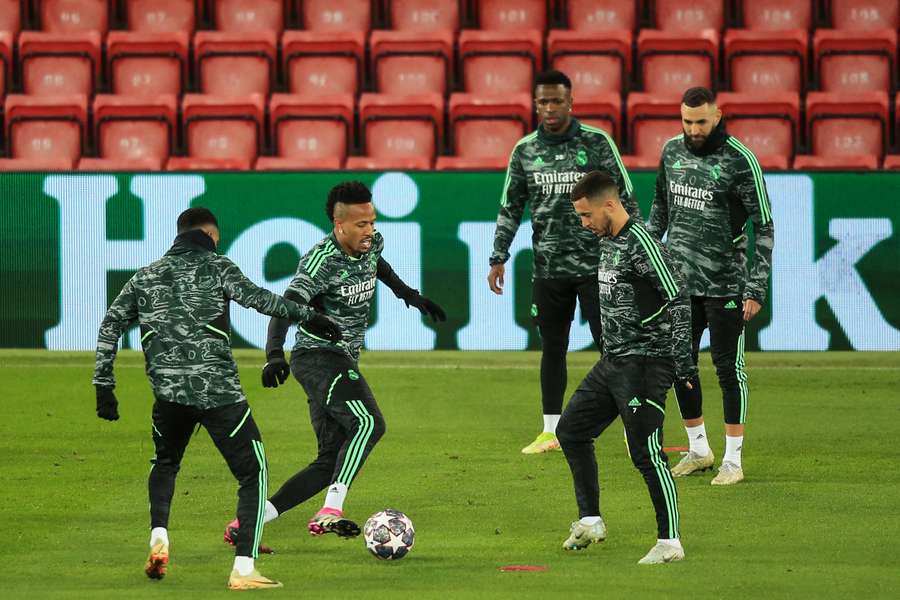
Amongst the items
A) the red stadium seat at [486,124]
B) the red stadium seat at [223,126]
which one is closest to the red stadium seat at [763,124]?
the red stadium seat at [486,124]

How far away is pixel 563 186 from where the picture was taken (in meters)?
9.57

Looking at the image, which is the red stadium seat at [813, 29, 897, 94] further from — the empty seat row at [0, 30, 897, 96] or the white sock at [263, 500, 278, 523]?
the white sock at [263, 500, 278, 523]

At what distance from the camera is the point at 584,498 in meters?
7.04

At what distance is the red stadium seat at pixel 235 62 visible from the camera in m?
16.6

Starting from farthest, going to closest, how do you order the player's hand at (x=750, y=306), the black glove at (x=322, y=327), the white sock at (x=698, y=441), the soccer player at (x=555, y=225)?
1. the soccer player at (x=555, y=225)
2. the white sock at (x=698, y=441)
3. the player's hand at (x=750, y=306)
4. the black glove at (x=322, y=327)

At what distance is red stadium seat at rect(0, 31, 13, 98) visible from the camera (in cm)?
1684

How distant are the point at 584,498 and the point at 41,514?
9.17 ft

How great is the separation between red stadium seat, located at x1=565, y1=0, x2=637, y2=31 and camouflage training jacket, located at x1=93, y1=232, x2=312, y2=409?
38.1ft

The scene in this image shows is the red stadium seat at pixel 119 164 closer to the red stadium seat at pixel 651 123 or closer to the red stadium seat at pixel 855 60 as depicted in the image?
the red stadium seat at pixel 651 123

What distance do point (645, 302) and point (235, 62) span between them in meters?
10.7

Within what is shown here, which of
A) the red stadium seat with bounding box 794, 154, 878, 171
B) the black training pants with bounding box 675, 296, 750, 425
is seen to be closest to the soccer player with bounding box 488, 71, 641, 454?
the black training pants with bounding box 675, 296, 750, 425

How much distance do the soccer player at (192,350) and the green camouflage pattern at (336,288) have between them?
890 millimetres

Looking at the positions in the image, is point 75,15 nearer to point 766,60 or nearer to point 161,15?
point 161,15

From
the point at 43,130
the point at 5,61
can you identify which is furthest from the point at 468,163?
the point at 5,61
